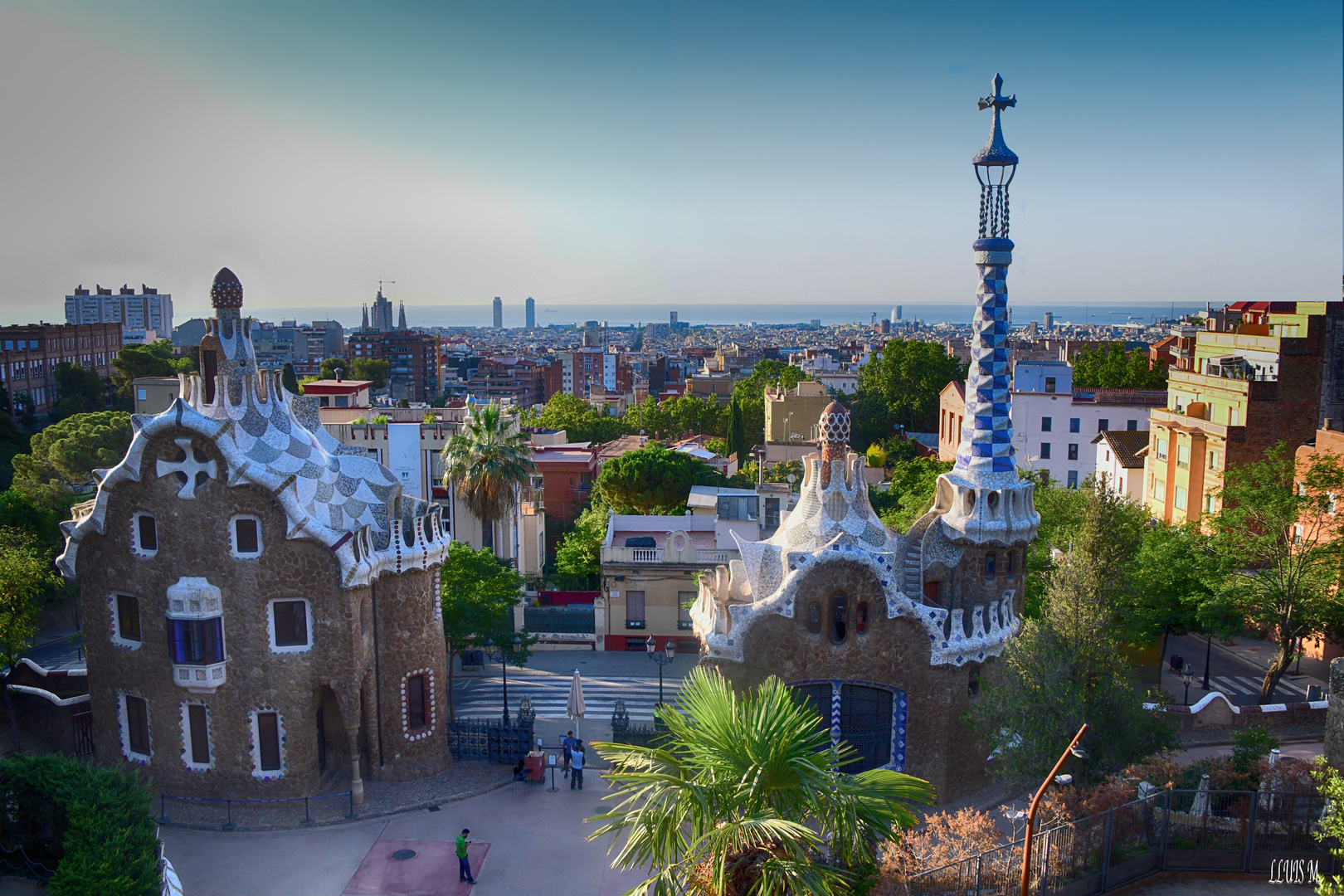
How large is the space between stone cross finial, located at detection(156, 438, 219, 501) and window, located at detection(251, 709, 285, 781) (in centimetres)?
562

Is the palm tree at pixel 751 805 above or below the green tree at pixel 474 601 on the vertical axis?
above

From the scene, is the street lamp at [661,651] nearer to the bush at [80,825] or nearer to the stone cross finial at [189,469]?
the stone cross finial at [189,469]

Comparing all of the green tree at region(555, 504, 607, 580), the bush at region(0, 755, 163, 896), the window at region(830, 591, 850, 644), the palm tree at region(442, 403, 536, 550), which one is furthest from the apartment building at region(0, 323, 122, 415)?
the window at region(830, 591, 850, 644)

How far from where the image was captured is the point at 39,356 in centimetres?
8331

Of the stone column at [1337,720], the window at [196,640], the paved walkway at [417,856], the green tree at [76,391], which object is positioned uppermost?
the green tree at [76,391]

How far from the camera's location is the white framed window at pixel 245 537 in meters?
23.6

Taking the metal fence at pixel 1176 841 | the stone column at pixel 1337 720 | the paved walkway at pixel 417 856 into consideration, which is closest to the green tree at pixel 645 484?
the paved walkway at pixel 417 856

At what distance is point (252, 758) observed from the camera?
24375mm

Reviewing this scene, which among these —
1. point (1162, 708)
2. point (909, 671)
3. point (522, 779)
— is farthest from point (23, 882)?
point (1162, 708)

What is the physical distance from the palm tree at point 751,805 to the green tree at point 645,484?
113ft

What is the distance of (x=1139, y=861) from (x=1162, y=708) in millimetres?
4140

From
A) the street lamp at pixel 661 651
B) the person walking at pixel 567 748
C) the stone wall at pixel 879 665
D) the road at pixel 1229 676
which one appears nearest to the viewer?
the stone wall at pixel 879 665

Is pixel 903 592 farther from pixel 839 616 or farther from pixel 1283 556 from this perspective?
pixel 1283 556

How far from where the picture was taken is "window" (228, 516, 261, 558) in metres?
23.6
